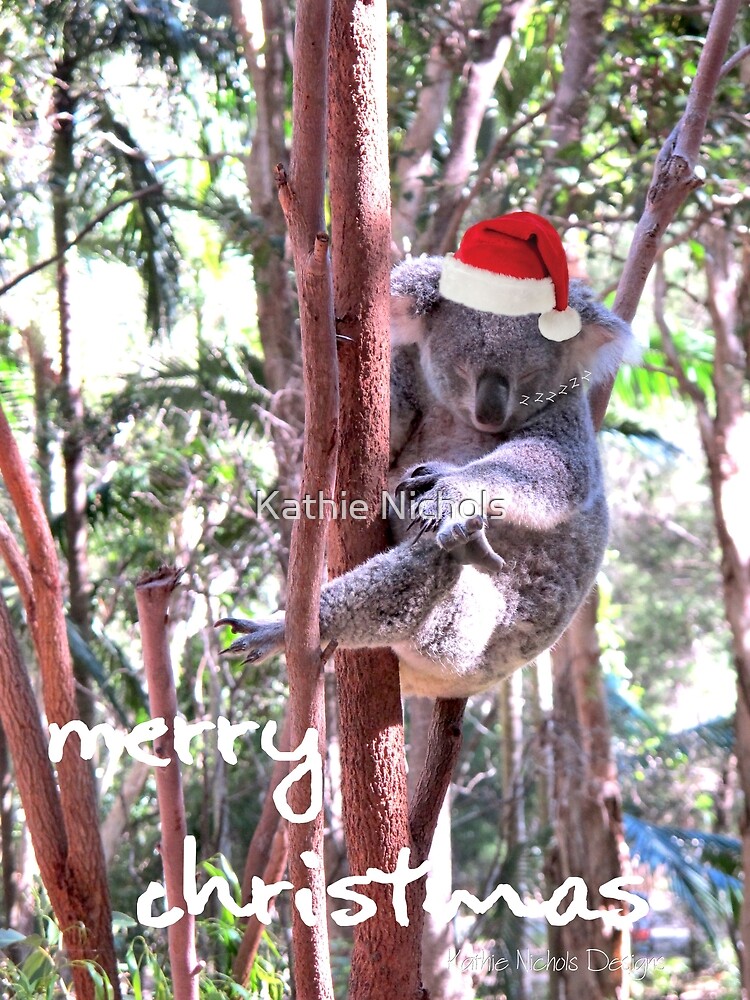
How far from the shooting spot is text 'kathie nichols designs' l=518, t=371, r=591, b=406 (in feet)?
5.90

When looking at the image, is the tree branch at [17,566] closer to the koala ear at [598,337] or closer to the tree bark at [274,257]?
the koala ear at [598,337]

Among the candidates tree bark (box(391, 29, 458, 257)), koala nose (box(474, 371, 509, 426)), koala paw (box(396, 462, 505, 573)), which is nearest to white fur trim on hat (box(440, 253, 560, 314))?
koala nose (box(474, 371, 509, 426))

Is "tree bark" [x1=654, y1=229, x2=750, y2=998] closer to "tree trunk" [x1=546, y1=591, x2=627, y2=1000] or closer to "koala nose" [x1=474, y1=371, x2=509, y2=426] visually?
"tree trunk" [x1=546, y1=591, x2=627, y2=1000]

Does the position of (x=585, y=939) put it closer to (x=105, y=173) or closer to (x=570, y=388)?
(x=570, y=388)

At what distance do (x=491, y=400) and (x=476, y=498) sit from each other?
259mm

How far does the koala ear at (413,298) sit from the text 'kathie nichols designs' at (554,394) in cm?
26

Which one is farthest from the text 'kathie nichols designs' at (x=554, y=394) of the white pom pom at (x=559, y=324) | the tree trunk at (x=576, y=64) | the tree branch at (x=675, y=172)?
the tree trunk at (x=576, y=64)

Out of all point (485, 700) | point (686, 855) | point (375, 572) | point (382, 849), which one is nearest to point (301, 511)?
point (375, 572)

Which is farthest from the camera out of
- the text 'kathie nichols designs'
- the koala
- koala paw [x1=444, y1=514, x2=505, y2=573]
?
the text 'kathie nichols designs'

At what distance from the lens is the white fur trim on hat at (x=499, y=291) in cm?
166

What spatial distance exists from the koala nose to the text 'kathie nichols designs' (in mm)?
78

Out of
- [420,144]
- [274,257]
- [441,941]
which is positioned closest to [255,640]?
[441,941]

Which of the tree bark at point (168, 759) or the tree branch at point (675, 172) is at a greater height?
the tree branch at point (675, 172)

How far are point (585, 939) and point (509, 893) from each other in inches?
129
